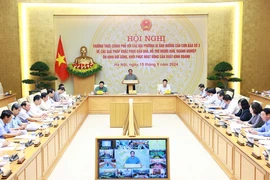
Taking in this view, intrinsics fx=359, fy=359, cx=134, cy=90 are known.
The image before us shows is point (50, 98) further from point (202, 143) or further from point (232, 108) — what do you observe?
point (232, 108)

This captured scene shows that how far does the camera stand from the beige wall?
13.2 m

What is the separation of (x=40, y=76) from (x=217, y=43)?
6.86m

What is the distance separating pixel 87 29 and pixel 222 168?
9610 mm

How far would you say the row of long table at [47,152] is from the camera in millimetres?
3982

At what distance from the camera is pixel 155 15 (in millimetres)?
13883

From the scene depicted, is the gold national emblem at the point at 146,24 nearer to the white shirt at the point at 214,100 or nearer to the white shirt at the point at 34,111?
the white shirt at the point at 214,100

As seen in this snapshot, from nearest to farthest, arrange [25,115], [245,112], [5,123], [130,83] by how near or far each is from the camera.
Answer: [5,123]
[245,112]
[25,115]
[130,83]

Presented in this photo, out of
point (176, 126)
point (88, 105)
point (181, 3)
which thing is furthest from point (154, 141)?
point (181, 3)

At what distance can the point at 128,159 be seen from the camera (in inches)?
165

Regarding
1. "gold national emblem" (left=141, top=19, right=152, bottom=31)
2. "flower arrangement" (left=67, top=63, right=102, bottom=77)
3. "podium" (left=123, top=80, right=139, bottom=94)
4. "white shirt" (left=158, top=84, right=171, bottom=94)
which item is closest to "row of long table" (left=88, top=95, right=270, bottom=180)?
"podium" (left=123, top=80, right=139, bottom=94)

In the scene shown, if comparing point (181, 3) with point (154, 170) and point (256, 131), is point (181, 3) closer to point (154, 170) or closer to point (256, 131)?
point (256, 131)

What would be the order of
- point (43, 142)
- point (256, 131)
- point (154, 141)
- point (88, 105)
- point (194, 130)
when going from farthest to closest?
point (88, 105)
point (194, 130)
point (256, 131)
point (43, 142)
point (154, 141)

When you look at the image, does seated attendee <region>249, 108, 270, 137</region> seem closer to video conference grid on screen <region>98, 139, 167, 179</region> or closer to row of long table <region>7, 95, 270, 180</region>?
row of long table <region>7, 95, 270, 180</region>

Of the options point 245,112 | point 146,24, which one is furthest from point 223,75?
point 245,112
